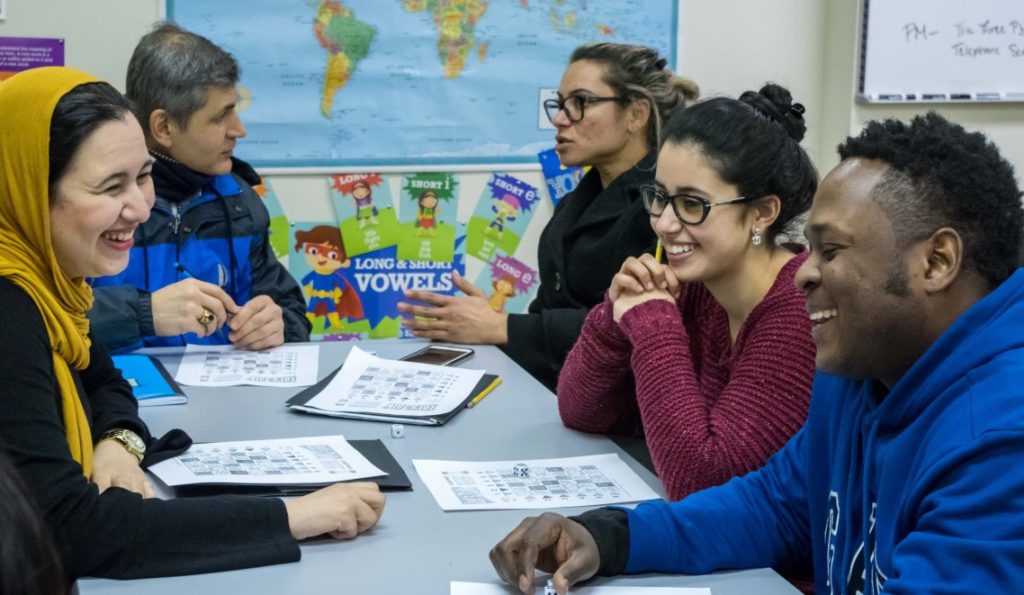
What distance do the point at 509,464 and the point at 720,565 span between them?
0.46 metres

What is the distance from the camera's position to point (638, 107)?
2910 mm

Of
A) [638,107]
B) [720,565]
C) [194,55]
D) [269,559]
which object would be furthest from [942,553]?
[194,55]

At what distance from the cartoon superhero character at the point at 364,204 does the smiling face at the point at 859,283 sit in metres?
2.40

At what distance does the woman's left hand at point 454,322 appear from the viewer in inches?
106

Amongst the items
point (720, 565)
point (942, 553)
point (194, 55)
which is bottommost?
point (720, 565)

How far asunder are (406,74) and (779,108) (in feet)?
5.91

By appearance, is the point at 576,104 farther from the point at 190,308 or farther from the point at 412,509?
the point at 412,509

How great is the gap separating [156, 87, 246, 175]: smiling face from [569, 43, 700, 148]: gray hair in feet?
3.11

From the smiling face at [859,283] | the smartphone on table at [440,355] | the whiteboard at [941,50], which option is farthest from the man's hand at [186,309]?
the whiteboard at [941,50]

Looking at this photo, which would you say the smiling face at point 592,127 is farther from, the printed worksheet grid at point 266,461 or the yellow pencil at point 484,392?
the printed worksheet grid at point 266,461

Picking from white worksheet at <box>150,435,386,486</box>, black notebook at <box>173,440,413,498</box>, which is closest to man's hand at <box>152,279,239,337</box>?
white worksheet at <box>150,435,386,486</box>

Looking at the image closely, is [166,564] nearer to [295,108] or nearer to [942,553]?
[942,553]

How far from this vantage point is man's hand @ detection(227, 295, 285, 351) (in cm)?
254

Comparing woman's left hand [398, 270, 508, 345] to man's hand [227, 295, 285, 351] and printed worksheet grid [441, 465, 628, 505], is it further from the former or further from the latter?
printed worksheet grid [441, 465, 628, 505]
